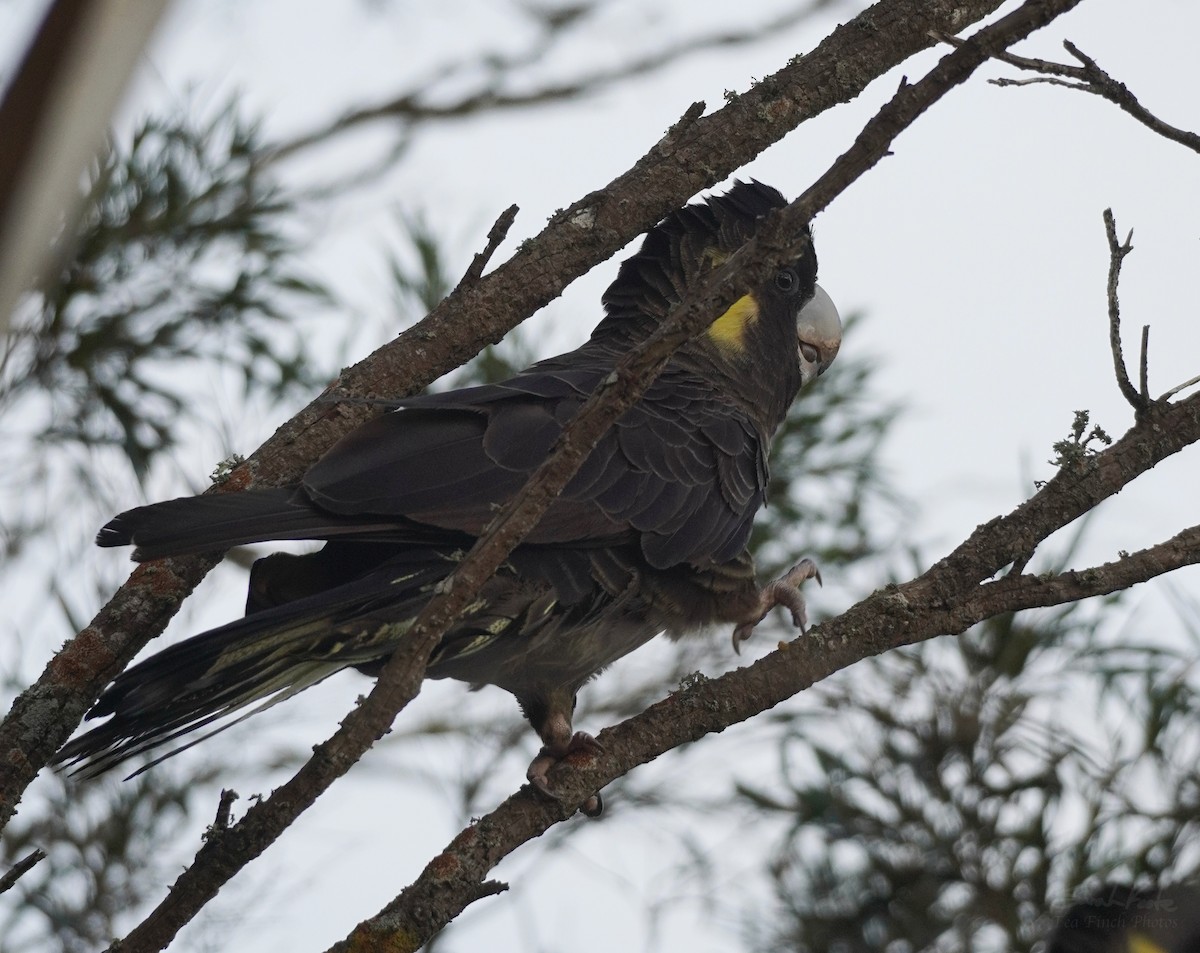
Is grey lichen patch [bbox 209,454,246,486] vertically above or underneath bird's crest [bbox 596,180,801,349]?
underneath

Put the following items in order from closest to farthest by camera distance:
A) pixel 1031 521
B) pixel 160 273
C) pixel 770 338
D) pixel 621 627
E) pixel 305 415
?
pixel 1031 521, pixel 305 415, pixel 621 627, pixel 770 338, pixel 160 273

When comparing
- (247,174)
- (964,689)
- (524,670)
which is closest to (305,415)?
(524,670)

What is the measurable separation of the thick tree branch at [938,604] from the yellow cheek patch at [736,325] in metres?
1.38

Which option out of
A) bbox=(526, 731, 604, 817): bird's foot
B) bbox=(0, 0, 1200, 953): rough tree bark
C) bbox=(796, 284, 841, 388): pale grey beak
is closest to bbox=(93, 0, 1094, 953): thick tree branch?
bbox=(0, 0, 1200, 953): rough tree bark

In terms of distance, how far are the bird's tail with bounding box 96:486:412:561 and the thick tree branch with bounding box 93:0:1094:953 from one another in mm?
425

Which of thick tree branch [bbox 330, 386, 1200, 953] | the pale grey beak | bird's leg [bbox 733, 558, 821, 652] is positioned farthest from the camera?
the pale grey beak

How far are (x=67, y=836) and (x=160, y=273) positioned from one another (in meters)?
1.65

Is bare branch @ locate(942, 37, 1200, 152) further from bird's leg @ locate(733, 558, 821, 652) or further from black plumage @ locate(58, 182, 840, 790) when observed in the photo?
bird's leg @ locate(733, 558, 821, 652)

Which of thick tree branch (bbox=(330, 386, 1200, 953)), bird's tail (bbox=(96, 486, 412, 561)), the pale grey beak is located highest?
the pale grey beak

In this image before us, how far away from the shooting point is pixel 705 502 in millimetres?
2949

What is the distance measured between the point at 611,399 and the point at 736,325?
1.94 metres

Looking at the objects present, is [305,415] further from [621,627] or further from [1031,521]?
[1031,521]

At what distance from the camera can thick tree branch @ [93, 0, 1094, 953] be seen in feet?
5.74

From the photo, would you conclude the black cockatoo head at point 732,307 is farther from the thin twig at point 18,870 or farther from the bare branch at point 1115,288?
the thin twig at point 18,870
